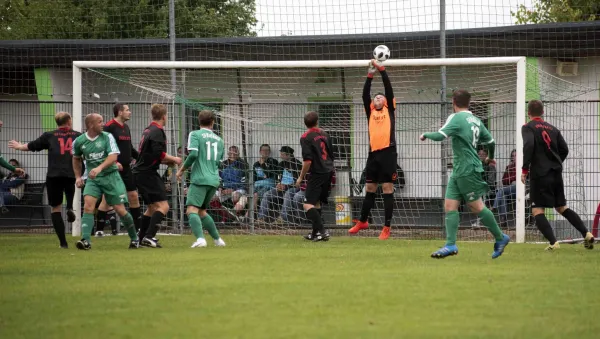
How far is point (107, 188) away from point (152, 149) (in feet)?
3.04

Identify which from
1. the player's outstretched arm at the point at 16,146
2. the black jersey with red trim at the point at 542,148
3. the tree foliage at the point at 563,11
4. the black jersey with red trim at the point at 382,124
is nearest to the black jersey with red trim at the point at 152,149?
the player's outstretched arm at the point at 16,146

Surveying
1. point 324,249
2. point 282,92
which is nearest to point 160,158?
point 324,249

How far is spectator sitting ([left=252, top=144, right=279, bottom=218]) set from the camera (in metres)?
17.2

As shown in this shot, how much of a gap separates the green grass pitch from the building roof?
694 centimetres

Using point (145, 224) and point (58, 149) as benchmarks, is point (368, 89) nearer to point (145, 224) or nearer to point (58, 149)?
point (145, 224)

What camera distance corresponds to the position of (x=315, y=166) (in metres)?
14.8

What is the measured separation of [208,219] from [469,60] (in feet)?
16.0

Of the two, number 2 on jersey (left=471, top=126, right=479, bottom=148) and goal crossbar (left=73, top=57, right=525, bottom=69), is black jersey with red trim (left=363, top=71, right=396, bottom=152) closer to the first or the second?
goal crossbar (left=73, top=57, right=525, bottom=69)

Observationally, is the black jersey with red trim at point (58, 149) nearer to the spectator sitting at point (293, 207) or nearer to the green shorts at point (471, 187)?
the spectator sitting at point (293, 207)

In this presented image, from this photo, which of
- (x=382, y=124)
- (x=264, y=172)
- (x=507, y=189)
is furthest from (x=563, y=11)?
(x=382, y=124)

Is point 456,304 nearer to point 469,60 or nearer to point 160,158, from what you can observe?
point 160,158

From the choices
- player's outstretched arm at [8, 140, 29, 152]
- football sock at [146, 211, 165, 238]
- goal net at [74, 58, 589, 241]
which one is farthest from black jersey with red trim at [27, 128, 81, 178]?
football sock at [146, 211, 165, 238]

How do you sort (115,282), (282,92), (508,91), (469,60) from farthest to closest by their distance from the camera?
(282,92), (508,91), (469,60), (115,282)

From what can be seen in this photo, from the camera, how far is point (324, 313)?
22.9 ft
